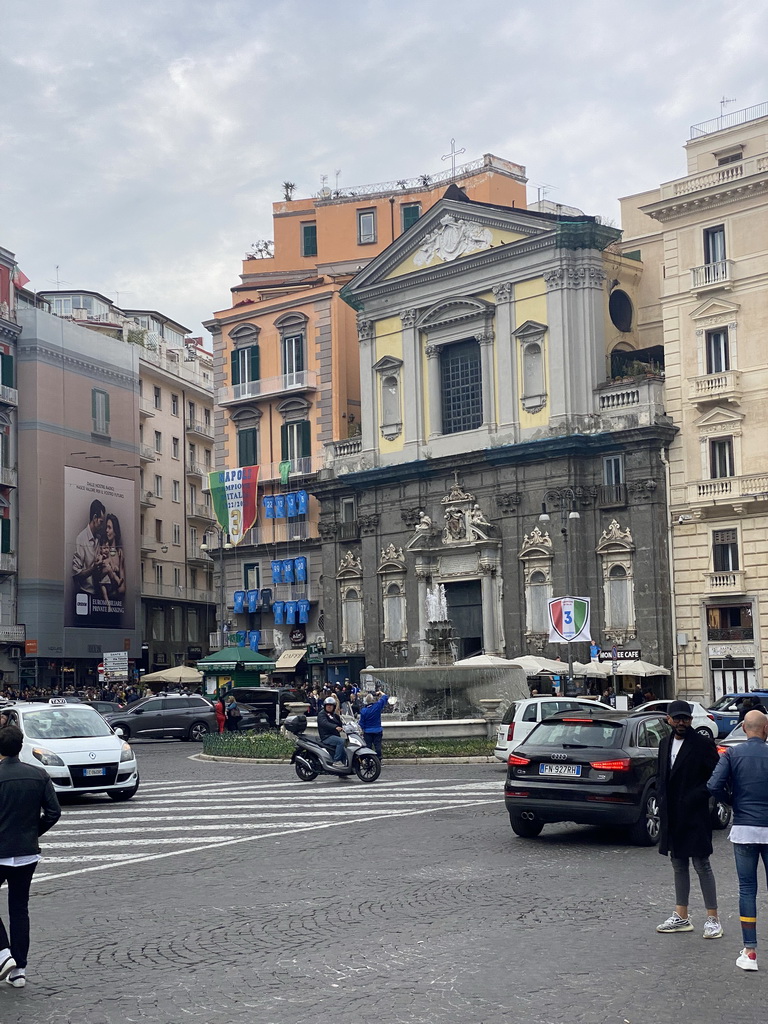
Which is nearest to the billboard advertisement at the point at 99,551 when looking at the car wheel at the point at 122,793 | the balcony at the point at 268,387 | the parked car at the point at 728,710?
the balcony at the point at 268,387

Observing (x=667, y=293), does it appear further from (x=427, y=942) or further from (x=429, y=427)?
(x=427, y=942)

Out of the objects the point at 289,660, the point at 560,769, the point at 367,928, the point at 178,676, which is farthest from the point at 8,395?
the point at 367,928

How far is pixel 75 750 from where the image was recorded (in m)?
20.8

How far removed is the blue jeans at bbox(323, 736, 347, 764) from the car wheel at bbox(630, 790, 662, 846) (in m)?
9.54

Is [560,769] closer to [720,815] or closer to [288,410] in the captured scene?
[720,815]

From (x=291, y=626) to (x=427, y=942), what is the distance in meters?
49.3

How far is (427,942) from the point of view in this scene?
389 inches

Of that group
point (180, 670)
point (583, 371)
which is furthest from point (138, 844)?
point (180, 670)

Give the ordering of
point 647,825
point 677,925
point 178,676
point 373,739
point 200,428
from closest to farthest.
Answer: point 677,925, point 647,825, point 373,739, point 178,676, point 200,428

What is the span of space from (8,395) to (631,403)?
92.3ft

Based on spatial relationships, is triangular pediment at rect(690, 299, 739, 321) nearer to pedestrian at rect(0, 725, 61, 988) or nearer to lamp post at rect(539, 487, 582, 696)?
lamp post at rect(539, 487, 582, 696)

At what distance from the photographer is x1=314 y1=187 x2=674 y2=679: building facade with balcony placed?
4662 centimetres

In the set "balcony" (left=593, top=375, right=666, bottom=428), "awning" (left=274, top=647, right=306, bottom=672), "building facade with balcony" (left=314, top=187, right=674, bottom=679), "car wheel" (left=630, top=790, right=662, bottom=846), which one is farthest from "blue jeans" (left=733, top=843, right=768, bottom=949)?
"awning" (left=274, top=647, right=306, bottom=672)

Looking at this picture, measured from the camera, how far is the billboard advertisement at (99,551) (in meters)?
61.2
